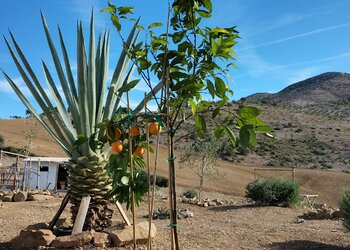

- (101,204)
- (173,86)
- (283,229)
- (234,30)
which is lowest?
(283,229)

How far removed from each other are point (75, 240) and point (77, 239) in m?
0.03

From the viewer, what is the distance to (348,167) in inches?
1690

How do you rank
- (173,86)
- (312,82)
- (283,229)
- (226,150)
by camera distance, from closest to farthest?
1. (173,86)
2. (283,229)
3. (226,150)
4. (312,82)

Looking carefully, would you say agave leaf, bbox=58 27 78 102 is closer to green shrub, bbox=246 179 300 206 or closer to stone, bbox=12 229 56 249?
stone, bbox=12 229 56 249

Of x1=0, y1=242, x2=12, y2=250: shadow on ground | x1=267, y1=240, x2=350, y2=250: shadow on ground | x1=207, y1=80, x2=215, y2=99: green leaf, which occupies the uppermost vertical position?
x1=207, y1=80, x2=215, y2=99: green leaf

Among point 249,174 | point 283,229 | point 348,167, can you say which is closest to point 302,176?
point 249,174

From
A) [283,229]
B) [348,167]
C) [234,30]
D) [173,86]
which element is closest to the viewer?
[234,30]

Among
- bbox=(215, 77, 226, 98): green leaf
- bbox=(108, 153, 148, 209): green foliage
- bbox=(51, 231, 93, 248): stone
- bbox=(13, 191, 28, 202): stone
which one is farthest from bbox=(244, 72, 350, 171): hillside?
bbox=(215, 77, 226, 98): green leaf

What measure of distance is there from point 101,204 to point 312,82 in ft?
366

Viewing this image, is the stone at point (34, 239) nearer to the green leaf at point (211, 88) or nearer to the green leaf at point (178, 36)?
the green leaf at point (178, 36)

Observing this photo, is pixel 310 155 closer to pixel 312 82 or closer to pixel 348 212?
pixel 348 212

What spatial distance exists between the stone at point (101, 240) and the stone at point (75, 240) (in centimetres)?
7

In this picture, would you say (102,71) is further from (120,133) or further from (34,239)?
(120,133)

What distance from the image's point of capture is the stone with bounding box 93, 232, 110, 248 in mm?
5482
